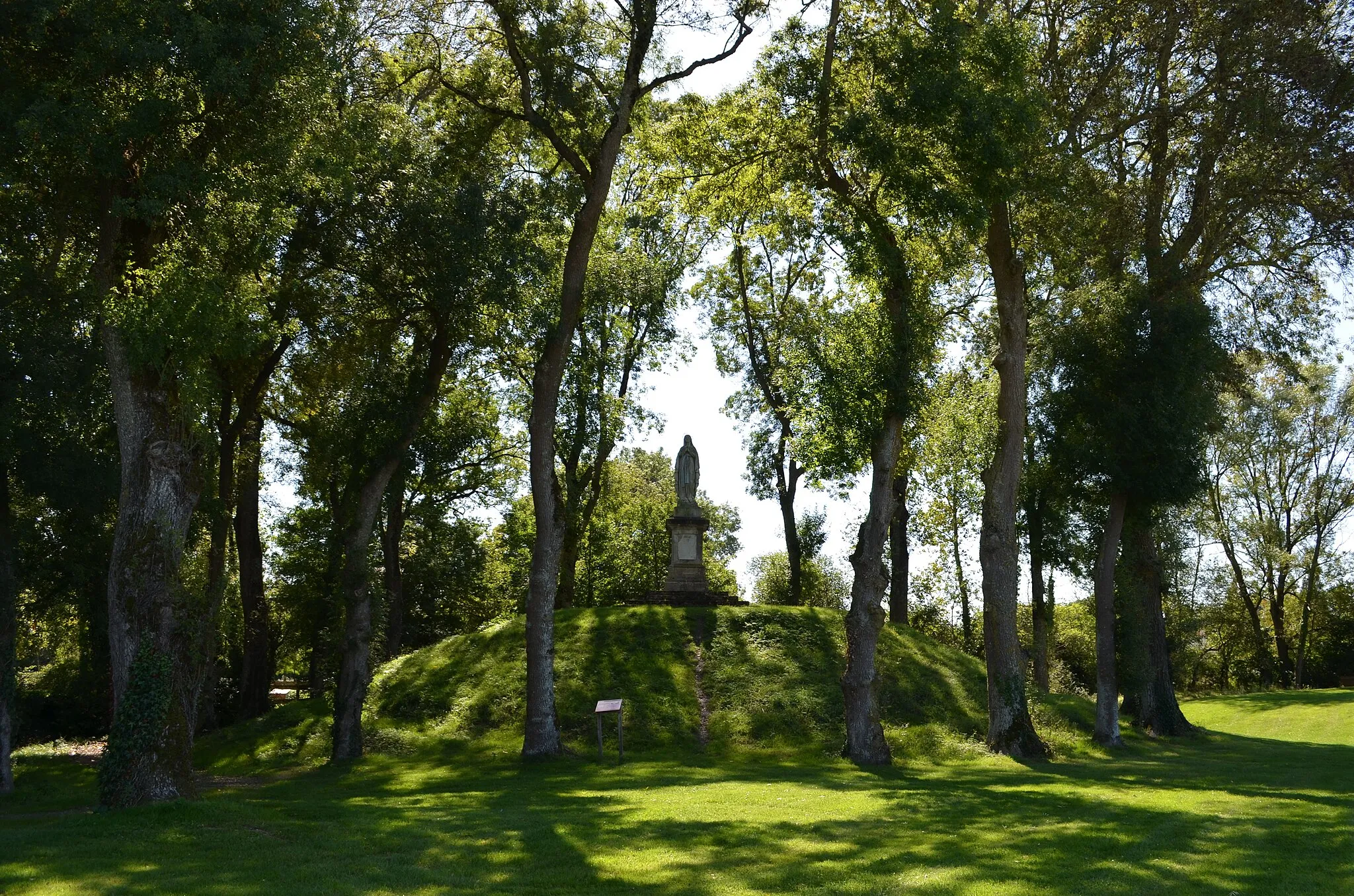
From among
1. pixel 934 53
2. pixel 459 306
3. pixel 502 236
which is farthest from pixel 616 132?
pixel 934 53

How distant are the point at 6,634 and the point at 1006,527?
18169mm

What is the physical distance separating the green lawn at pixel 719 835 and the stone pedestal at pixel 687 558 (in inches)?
506

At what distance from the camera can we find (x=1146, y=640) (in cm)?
2533

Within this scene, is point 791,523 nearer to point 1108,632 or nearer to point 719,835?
point 1108,632

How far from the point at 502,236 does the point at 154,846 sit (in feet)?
44.4

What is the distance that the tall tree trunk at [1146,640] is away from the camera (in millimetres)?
25016

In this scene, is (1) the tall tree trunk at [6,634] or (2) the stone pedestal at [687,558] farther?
(2) the stone pedestal at [687,558]

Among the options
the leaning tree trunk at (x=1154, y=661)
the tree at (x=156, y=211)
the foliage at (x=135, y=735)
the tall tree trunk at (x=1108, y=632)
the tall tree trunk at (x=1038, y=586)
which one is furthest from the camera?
the tall tree trunk at (x=1038, y=586)

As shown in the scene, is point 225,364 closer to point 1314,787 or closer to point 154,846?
point 154,846

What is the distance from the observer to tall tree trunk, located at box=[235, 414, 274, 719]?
85.0 feet

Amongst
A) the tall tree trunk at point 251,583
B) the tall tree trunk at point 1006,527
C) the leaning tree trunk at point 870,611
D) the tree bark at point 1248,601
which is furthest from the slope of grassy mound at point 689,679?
the tree bark at point 1248,601

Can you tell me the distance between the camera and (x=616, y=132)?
2016 centimetres

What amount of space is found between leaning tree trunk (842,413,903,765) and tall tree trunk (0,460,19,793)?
557 inches

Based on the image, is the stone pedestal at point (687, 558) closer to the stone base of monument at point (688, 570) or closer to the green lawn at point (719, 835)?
the stone base of monument at point (688, 570)
